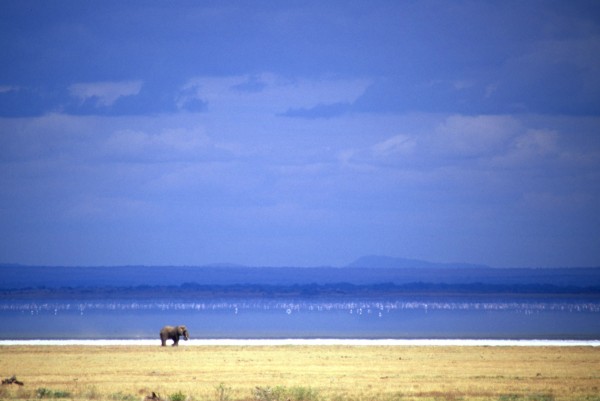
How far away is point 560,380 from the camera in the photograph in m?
37.3

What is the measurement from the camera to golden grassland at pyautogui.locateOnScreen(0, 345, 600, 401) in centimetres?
3306

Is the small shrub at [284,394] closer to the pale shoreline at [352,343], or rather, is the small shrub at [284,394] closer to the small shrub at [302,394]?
the small shrub at [302,394]

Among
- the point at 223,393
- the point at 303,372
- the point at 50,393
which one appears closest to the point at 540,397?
the point at 223,393

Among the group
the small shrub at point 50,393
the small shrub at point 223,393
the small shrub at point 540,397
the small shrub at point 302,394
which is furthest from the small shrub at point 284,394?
the small shrub at point 540,397

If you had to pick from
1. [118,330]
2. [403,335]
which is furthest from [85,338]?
[403,335]

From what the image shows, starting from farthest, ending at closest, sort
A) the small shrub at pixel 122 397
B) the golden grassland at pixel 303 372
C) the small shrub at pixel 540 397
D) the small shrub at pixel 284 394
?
the golden grassland at pixel 303 372 < the small shrub at pixel 540 397 < the small shrub at pixel 284 394 < the small shrub at pixel 122 397

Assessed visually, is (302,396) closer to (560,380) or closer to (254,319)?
(560,380)

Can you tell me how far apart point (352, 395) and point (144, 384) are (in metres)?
8.09

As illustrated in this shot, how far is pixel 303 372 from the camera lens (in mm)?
40438

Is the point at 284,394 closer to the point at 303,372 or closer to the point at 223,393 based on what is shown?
the point at 223,393

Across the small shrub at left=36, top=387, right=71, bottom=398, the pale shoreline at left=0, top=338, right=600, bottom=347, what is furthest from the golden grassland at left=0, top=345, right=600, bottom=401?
the pale shoreline at left=0, top=338, right=600, bottom=347

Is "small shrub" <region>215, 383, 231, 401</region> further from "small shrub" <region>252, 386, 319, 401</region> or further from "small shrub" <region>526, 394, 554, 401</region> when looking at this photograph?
"small shrub" <region>526, 394, 554, 401</region>

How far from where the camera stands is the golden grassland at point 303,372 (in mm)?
33062

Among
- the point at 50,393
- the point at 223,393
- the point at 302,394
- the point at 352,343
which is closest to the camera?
the point at 302,394
